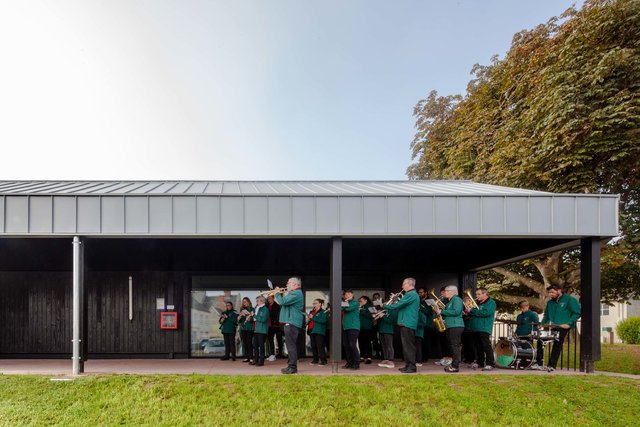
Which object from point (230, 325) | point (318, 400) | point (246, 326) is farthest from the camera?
point (230, 325)

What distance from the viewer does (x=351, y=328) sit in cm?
918

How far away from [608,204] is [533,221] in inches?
53.3

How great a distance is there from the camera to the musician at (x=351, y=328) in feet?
29.8

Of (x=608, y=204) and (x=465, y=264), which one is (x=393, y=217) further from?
(x=465, y=264)

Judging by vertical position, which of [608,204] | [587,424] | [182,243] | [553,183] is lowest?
[587,424]

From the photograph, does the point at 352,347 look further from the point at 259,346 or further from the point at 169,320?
the point at 169,320

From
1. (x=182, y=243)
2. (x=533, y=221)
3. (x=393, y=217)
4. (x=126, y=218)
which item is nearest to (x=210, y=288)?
(x=182, y=243)

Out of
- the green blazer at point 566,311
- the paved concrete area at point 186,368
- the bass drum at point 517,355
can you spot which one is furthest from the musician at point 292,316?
the green blazer at point 566,311

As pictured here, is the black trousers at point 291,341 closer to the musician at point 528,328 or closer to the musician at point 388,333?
the musician at point 388,333

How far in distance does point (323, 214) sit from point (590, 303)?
4.94 m

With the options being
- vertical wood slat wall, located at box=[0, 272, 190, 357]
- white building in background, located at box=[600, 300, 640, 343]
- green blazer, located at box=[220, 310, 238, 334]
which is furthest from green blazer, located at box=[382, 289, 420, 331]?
white building in background, located at box=[600, 300, 640, 343]

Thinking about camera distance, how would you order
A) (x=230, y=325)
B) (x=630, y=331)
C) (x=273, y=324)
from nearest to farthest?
1. (x=230, y=325)
2. (x=273, y=324)
3. (x=630, y=331)

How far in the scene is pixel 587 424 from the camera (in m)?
6.96

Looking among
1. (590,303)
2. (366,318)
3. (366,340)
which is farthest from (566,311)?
(366,340)
